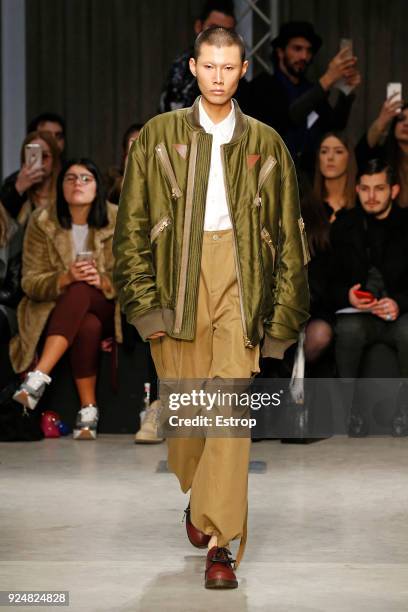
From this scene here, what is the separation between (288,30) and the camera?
719cm

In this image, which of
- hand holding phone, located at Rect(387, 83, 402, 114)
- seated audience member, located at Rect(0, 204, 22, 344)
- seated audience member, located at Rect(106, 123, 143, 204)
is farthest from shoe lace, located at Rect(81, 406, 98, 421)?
hand holding phone, located at Rect(387, 83, 402, 114)

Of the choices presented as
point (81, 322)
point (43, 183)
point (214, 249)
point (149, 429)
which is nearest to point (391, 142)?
point (43, 183)

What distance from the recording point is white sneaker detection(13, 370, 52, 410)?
20.5 ft

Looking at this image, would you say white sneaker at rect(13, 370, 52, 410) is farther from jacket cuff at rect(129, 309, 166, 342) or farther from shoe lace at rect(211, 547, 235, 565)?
shoe lace at rect(211, 547, 235, 565)

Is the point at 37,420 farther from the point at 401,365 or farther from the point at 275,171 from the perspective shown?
the point at 275,171

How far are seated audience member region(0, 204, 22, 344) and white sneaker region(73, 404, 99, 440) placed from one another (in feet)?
1.62

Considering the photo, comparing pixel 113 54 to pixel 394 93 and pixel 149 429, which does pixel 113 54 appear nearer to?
pixel 394 93

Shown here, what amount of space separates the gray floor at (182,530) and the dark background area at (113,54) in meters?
2.77

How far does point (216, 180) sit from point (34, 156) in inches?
122

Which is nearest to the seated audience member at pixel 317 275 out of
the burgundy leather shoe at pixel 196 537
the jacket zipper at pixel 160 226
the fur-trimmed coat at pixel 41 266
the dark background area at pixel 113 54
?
the fur-trimmed coat at pixel 41 266

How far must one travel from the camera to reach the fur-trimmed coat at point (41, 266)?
6445mm

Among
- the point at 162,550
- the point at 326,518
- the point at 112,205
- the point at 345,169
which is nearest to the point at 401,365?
Answer: the point at 345,169

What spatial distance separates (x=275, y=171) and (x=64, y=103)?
4848 millimetres

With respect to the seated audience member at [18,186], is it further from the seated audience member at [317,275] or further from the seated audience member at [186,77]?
the seated audience member at [317,275]
